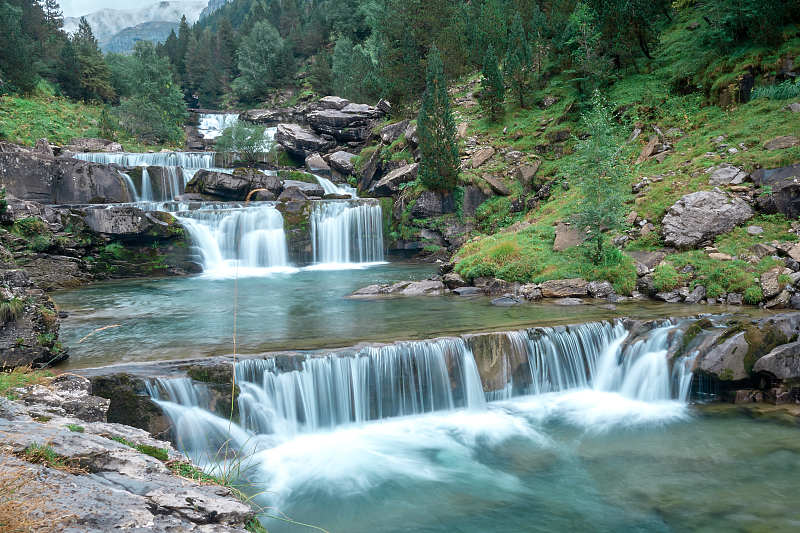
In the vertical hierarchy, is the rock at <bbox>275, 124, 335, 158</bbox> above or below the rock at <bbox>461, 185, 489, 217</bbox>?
above

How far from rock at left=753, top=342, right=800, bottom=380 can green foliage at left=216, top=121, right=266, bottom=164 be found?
110 feet

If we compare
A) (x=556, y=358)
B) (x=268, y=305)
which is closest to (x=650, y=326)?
(x=556, y=358)

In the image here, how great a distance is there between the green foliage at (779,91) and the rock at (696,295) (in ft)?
33.1

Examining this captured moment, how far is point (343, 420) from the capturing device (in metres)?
9.50

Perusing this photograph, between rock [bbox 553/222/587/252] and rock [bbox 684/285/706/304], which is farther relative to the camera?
rock [bbox 553/222/587/252]

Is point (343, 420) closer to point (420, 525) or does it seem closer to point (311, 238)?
point (420, 525)

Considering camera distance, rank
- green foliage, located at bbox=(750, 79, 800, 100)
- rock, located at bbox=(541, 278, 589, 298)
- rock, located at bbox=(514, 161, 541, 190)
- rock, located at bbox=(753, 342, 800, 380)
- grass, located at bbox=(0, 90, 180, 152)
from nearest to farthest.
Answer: rock, located at bbox=(753, 342, 800, 380), rock, located at bbox=(541, 278, 589, 298), green foliage, located at bbox=(750, 79, 800, 100), rock, located at bbox=(514, 161, 541, 190), grass, located at bbox=(0, 90, 180, 152)

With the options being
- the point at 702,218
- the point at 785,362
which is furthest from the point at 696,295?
the point at 785,362

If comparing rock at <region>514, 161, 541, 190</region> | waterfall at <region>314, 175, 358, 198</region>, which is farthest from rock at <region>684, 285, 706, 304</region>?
waterfall at <region>314, 175, 358, 198</region>

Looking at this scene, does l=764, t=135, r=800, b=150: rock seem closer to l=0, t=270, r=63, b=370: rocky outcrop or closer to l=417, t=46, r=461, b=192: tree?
l=417, t=46, r=461, b=192: tree

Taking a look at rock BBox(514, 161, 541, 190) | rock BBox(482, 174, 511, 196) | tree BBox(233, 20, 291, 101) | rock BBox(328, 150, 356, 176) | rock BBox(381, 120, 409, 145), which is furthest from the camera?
tree BBox(233, 20, 291, 101)

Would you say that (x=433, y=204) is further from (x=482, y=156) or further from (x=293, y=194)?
(x=293, y=194)

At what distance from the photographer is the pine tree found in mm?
29047

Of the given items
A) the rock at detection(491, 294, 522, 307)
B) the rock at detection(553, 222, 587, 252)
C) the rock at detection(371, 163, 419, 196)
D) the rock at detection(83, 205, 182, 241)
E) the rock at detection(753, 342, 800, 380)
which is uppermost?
the rock at detection(371, 163, 419, 196)
